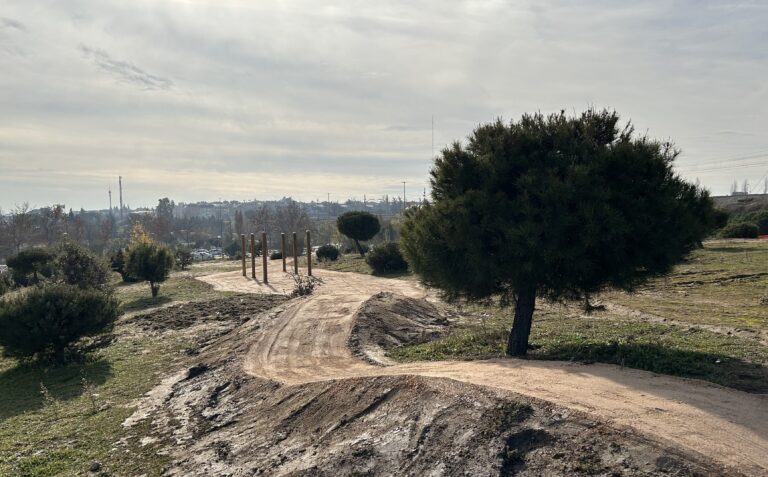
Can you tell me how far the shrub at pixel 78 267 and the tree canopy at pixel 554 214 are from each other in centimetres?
2267

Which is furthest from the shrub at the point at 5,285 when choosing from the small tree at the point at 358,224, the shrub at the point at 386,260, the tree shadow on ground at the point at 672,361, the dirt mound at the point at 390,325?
the tree shadow on ground at the point at 672,361

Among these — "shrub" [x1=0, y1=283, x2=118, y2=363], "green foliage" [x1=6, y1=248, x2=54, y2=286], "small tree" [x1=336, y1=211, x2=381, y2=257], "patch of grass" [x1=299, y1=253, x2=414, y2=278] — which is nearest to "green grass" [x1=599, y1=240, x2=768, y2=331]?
"patch of grass" [x1=299, y1=253, x2=414, y2=278]

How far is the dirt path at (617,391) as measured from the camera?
18.1 ft

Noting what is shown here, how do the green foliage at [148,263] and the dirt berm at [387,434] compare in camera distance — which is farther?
the green foliage at [148,263]

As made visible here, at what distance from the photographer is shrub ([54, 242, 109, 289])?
2669 cm

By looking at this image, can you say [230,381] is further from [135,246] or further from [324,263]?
[324,263]

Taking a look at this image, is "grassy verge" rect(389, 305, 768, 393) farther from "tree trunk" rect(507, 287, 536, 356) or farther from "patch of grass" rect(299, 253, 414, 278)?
"patch of grass" rect(299, 253, 414, 278)

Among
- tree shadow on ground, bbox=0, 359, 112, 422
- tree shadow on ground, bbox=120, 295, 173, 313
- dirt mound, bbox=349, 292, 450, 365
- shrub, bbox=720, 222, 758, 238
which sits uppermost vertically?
shrub, bbox=720, 222, 758, 238

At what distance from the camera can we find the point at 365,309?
651 inches

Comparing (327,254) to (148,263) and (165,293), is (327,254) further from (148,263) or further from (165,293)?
(148,263)

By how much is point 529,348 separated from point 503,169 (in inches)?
164

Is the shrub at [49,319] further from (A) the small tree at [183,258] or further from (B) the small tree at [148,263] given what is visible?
(A) the small tree at [183,258]

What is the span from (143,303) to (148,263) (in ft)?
7.85

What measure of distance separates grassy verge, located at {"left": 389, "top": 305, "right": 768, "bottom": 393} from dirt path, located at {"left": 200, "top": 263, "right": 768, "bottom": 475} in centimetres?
75
